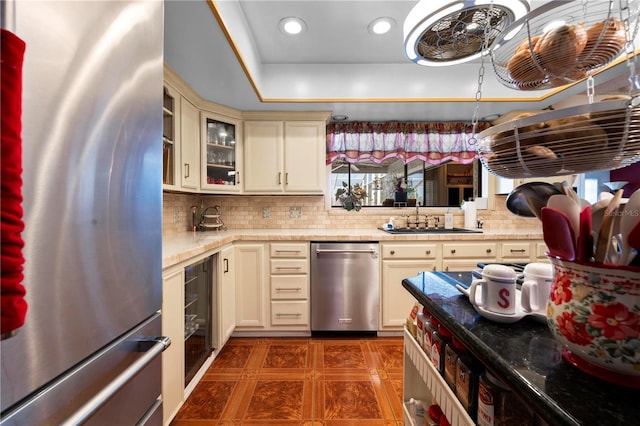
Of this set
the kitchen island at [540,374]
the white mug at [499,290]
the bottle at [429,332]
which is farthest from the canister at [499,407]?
the bottle at [429,332]

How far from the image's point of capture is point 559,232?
47 cm

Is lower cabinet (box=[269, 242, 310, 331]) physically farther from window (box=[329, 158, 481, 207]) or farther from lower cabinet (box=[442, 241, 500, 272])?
lower cabinet (box=[442, 241, 500, 272])

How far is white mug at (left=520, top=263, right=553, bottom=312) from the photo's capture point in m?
0.67

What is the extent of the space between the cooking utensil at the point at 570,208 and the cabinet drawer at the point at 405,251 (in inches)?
78.5

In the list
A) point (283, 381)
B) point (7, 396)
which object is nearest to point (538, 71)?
point (7, 396)

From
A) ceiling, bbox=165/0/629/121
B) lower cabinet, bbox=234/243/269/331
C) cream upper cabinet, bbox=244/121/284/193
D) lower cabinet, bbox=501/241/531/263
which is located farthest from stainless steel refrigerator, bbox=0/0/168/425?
lower cabinet, bbox=501/241/531/263

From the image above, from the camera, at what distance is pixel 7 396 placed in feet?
1.44

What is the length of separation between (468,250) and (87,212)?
8.92 ft

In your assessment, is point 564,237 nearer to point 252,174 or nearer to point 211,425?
point 211,425

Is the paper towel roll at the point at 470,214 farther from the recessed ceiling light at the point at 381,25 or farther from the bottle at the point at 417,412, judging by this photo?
the bottle at the point at 417,412

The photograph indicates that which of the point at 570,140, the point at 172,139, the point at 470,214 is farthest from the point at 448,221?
the point at 172,139

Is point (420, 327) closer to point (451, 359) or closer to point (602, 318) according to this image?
point (451, 359)

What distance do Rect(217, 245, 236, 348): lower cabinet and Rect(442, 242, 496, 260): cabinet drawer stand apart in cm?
195

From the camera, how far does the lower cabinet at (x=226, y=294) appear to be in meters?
2.16
